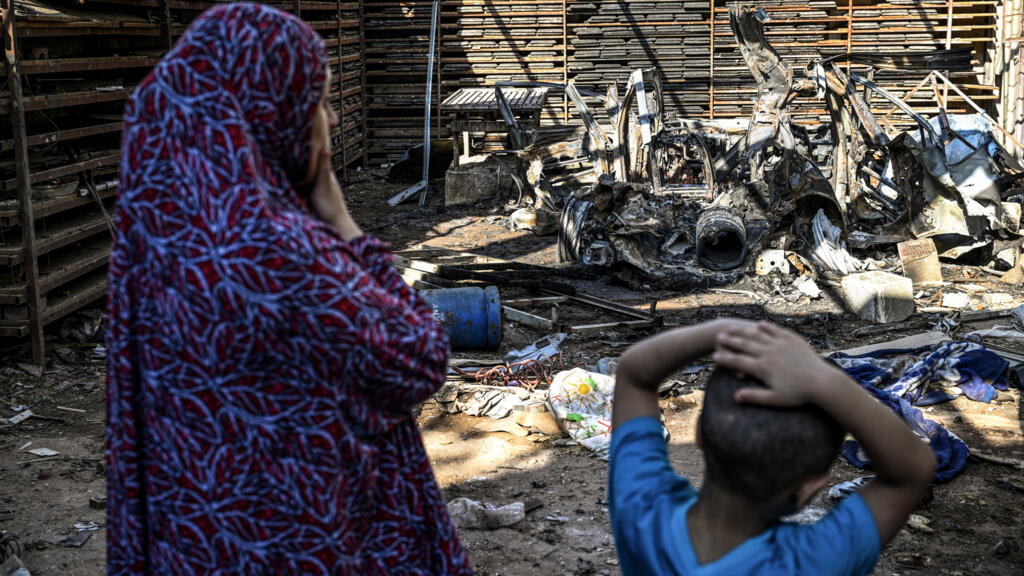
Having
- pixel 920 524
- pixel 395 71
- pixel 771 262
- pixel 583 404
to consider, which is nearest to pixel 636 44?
pixel 395 71

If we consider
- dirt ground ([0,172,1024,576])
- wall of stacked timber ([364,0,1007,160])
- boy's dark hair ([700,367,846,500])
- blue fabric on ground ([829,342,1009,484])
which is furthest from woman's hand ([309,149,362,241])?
wall of stacked timber ([364,0,1007,160])

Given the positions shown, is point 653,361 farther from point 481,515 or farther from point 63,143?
point 63,143

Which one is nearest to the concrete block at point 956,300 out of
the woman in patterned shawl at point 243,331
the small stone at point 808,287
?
the small stone at point 808,287

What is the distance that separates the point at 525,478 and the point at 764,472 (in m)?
3.99

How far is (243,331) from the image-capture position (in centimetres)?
152

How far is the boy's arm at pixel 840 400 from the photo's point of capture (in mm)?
1413

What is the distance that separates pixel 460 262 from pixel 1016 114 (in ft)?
36.5

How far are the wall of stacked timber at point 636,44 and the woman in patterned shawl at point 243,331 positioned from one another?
1693 centimetres

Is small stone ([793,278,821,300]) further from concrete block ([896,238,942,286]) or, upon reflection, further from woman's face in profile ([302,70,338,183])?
woman's face in profile ([302,70,338,183])

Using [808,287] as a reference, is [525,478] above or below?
below

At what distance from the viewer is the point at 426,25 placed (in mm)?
18734

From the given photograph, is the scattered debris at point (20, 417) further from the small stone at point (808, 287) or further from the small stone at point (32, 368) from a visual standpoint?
the small stone at point (808, 287)

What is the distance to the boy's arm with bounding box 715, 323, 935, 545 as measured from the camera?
141 cm

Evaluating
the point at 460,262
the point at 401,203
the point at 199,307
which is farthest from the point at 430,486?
the point at 401,203
